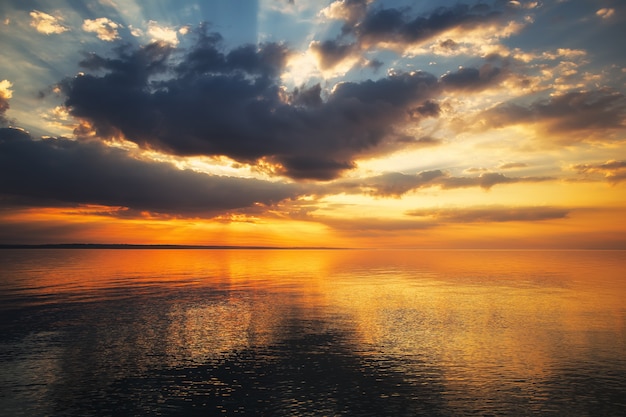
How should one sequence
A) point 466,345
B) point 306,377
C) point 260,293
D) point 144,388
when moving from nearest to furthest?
point 144,388
point 306,377
point 466,345
point 260,293

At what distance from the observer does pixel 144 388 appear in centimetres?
3384

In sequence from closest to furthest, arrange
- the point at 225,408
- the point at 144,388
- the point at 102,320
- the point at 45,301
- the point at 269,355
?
1. the point at 225,408
2. the point at 144,388
3. the point at 269,355
4. the point at 102,320
5. the point at 45,301

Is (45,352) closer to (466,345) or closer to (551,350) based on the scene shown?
(466,345)

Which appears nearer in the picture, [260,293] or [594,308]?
[594,308]

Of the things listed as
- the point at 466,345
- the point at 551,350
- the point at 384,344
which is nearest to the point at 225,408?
the point at 384,344

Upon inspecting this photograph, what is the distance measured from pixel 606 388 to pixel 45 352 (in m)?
52.7

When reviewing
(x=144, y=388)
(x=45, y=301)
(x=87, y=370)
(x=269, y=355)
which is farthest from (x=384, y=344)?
(x=45, y=301)

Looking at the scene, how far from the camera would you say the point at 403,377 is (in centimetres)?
3678

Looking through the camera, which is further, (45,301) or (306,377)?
(45,301)

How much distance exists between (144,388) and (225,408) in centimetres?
832

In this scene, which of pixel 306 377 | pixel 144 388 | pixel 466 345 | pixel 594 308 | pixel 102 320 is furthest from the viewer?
pixel 594 308

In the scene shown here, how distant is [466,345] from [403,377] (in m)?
14.3

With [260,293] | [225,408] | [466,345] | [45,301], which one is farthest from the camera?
[260,293]

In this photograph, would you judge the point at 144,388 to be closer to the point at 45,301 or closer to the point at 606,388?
the point at 606,388
